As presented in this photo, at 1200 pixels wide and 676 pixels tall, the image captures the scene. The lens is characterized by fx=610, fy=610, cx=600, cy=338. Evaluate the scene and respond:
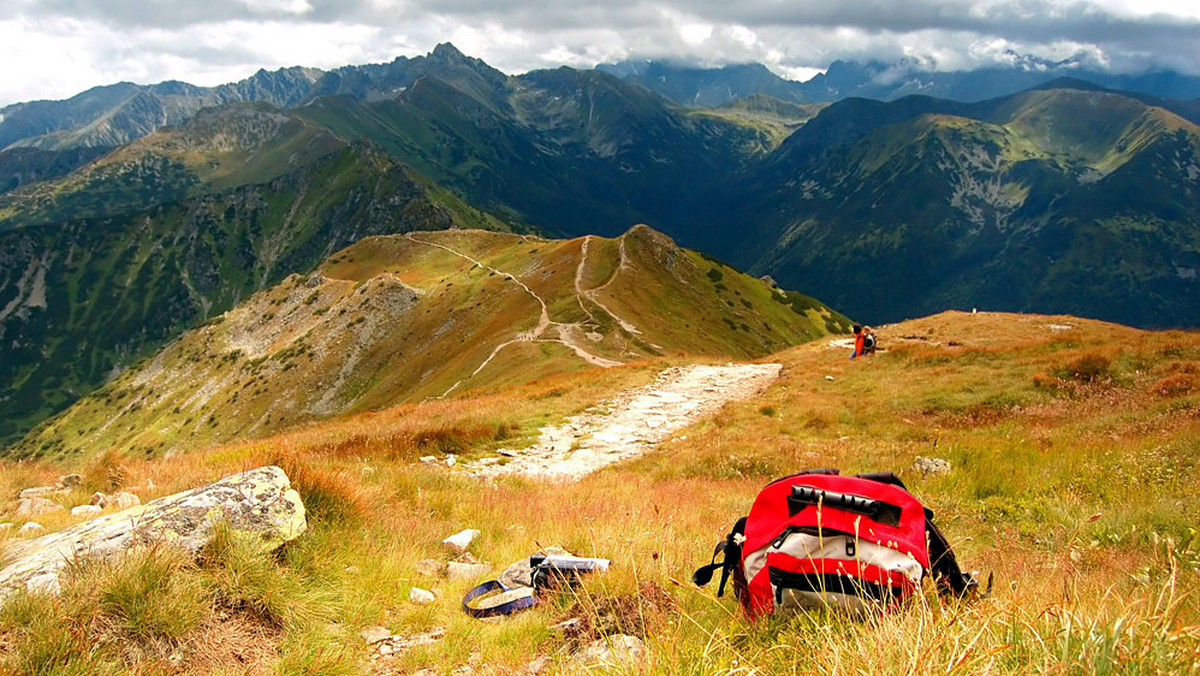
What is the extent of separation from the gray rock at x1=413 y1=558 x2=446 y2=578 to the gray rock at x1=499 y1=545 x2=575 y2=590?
→ 93 centimetres

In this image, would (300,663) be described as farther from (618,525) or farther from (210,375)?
(210,375)

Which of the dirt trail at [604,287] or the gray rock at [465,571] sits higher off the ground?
the gray rock at [465,571]

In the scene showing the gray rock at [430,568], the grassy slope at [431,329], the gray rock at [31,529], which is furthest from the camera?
the grassy slope at [431,329]

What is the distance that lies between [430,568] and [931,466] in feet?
28.9

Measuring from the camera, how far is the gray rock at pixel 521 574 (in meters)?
6.22

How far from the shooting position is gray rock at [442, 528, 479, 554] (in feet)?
25.5

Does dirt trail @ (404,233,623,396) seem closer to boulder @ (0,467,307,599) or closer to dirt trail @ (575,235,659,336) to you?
dirt trail @ (575,235,659,336)

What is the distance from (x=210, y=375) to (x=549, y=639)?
141m

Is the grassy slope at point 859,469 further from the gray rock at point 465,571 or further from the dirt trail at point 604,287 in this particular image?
the dirt trail at point 604,287

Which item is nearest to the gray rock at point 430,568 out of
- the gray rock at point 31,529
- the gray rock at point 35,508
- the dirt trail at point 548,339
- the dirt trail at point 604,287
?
the gray rock at point 31,529

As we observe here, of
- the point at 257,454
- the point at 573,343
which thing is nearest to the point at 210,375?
the point at 573,343

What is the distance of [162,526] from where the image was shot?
18.1 ft

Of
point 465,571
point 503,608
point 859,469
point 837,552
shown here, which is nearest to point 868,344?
point 859,469

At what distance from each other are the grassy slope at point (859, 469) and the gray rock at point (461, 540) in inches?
10.7
